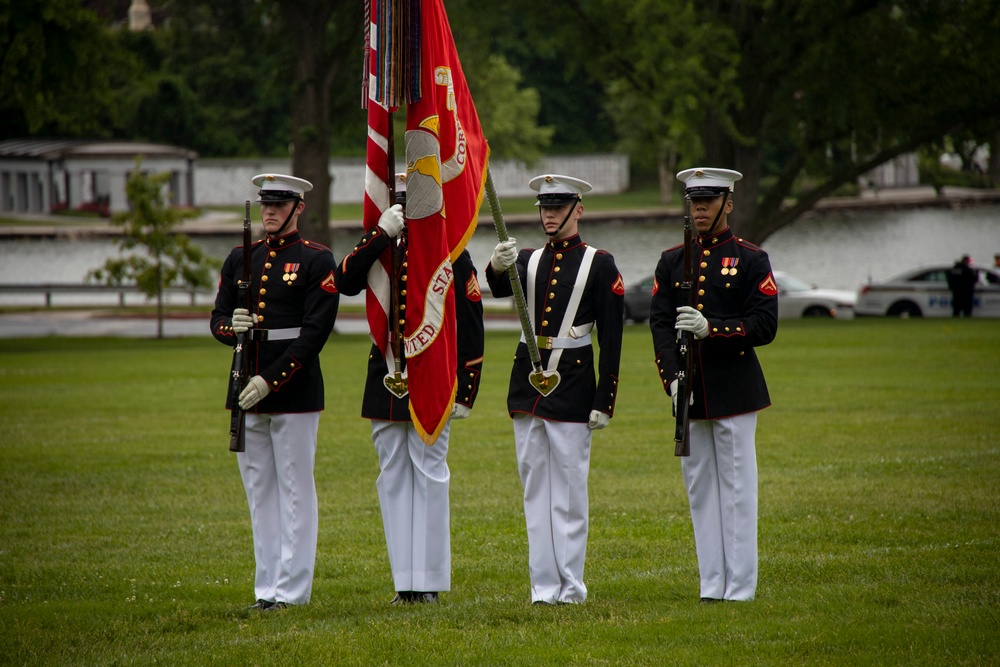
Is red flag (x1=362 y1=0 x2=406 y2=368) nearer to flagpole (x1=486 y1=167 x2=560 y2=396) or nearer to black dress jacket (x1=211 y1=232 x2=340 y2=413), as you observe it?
black dress jacket (x1=211 y1=232 x2=340 y2=413)

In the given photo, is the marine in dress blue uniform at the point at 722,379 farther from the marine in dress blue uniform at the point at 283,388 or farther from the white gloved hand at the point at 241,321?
the white gloved hand at the point at 241,321

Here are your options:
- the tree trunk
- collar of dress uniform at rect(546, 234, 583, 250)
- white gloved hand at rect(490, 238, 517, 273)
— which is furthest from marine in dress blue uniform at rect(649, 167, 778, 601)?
the tree trunk

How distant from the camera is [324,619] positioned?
6965 millimetres

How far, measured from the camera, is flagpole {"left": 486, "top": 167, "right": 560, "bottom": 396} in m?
7.02

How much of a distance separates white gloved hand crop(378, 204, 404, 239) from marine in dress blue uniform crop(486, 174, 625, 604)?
1.78 ft

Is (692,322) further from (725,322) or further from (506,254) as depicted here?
(506,254)

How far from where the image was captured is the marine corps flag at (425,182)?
23.4 feet

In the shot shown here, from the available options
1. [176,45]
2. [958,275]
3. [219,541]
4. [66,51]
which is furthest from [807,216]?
[219,541]

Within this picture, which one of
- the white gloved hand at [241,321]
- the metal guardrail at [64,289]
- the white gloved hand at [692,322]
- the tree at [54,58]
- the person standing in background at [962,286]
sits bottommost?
the metal guardrail at [64,289]

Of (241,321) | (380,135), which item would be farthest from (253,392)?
(380,135)

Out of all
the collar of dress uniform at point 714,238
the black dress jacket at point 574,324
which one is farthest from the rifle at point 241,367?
the collar of dress uniform at point 714,238

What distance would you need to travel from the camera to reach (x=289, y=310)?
7.40 metres

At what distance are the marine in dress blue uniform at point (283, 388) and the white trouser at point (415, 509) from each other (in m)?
0.43

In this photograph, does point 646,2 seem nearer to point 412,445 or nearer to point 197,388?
point 197,388
